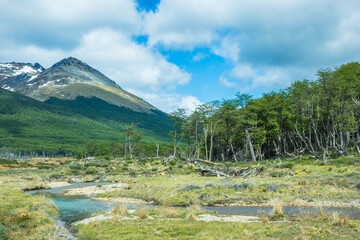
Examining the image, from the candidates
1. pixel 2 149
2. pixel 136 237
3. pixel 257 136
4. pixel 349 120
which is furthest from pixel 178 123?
pixel 2 149

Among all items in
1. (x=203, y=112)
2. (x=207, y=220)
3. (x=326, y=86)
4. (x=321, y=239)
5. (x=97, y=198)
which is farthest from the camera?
(x=203, y=112)

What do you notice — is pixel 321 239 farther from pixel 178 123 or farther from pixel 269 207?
pixel 178 123

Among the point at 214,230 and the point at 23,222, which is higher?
the point at 214,230

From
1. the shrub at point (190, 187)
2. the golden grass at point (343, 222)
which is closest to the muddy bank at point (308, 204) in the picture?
the shrub at point (190, 187)

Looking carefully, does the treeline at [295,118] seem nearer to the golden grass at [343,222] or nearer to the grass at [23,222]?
the golden grass at [343,222]

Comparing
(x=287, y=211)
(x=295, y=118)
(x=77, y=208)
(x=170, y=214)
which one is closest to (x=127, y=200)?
(x=77, y=208)

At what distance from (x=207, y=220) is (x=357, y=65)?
5651cm

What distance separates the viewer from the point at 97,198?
30.5 metres

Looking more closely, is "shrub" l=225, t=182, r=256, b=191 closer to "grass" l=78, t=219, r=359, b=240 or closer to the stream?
the stream

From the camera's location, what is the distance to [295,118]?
5759 cm

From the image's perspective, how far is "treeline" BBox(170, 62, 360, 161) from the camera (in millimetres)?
44781

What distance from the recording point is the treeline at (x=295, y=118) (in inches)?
1763

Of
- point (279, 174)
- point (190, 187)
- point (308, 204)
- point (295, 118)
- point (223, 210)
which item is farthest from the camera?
point (295, 118)

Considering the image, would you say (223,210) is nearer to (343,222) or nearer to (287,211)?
(287,211)
